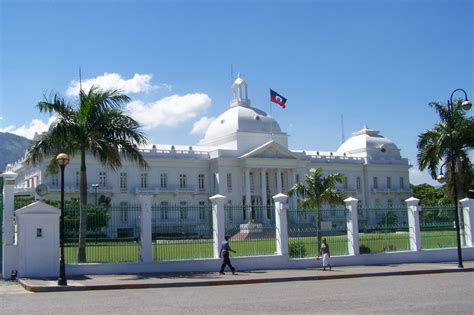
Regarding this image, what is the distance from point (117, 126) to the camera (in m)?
22.9

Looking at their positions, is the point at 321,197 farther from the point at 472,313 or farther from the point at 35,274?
the point at 472,313

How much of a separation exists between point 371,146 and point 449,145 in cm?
4793

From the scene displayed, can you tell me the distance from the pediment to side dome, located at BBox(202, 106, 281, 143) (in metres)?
2.75

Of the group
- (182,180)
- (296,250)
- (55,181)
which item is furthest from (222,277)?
(182,180)

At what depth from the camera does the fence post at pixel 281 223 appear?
2314 cm

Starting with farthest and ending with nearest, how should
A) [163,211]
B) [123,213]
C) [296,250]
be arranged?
[296,250] < [163,211] < [123,213]

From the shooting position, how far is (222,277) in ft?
65.8

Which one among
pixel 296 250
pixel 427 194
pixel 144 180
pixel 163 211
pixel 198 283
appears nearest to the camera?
pixel 198 283

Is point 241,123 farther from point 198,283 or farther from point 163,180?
point 198,283

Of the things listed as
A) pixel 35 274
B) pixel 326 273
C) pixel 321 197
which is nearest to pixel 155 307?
pixel 35 274

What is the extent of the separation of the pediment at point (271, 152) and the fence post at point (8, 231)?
1903 inches

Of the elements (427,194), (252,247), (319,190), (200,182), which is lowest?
(252,247)

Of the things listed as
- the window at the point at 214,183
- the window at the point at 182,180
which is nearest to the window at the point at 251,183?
the window at the point at 214,183

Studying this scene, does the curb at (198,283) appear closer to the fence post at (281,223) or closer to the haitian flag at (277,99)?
the fence post at (281,223)
